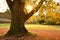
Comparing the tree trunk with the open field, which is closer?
the tree trunk

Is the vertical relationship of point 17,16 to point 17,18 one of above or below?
above

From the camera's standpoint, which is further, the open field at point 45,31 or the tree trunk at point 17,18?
the open field at point 45,31

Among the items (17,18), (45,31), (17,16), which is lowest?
(45,31)

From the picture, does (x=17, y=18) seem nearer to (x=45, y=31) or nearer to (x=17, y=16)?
(x=17, y=16)

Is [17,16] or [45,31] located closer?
[17,16]

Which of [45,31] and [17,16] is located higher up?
[17,16]

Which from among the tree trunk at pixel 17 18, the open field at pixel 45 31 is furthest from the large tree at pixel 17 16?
the open field at pixel 45 31

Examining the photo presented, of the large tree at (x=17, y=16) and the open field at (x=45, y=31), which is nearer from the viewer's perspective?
the large tree at (x=17, y=16)

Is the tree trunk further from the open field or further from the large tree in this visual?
the open field

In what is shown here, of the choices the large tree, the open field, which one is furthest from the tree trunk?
the open field

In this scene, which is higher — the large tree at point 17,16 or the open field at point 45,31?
the large tree at point 17,16

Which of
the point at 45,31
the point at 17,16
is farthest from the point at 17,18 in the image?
the point at 45,31

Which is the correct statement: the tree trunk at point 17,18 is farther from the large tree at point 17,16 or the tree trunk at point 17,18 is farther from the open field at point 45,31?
the open field at point 45,31

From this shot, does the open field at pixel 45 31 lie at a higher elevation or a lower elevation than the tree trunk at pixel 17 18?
lower
